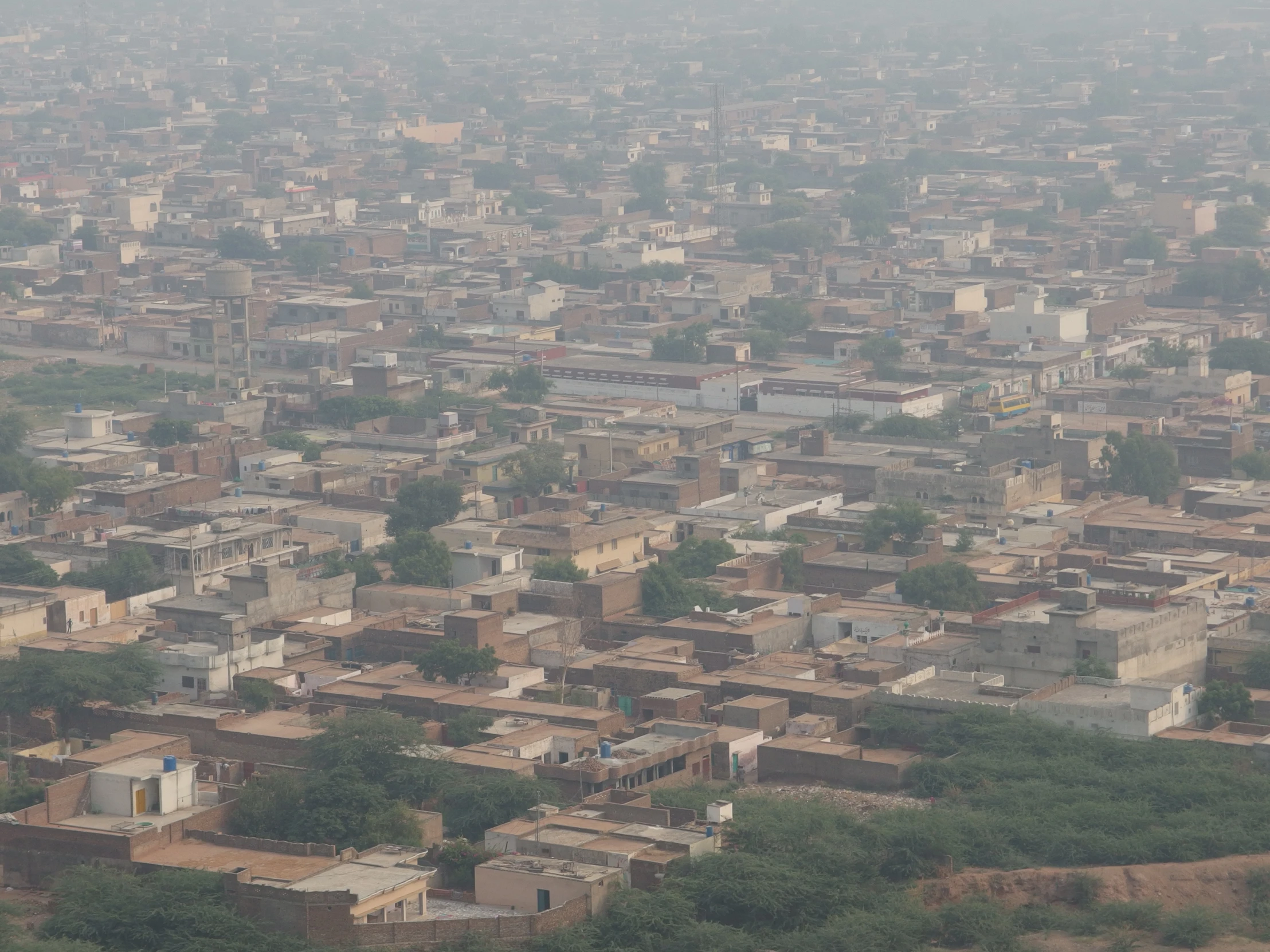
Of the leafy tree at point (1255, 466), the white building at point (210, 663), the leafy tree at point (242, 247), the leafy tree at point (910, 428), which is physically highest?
the leafy tree at point (242, 247)

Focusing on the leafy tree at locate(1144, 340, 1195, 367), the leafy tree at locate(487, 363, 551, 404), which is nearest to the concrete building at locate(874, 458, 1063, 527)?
the leafy tree at locate(487, 363, 551, 404)

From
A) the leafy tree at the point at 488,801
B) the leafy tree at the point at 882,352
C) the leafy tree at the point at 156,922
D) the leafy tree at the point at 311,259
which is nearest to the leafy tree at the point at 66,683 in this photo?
the leafy tree at the point at 488,801

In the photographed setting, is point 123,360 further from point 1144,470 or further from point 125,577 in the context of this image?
point 1144,470

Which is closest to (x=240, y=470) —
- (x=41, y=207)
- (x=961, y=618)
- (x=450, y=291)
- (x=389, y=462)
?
(x=389, y=462)

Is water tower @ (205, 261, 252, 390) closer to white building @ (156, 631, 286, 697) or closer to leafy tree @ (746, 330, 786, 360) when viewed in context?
leafy tree @ (746, 330, 786, 360)

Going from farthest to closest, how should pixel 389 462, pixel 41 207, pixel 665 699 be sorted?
1. pixel 41 207
2. pixel 389 462
3. pixel 665 699

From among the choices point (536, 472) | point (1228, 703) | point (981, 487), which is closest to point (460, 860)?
point (1228, 703)

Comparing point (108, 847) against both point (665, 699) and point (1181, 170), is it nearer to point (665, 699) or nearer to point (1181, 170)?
point (665, 699)

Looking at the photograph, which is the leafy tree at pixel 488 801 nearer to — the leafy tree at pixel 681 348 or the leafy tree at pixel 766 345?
the leafy tree at pixel 681 348
